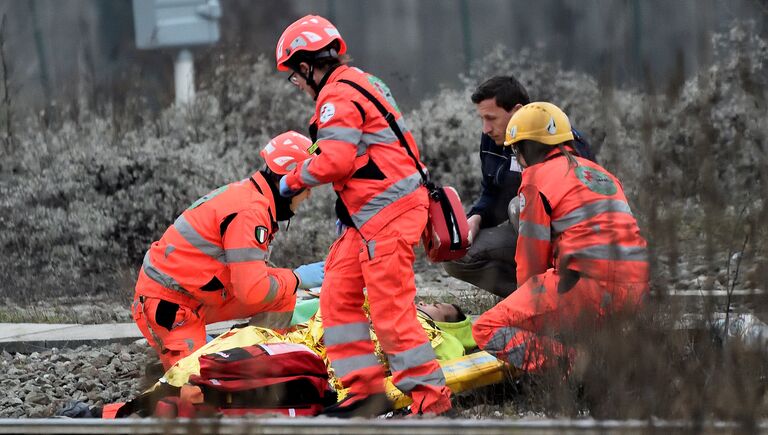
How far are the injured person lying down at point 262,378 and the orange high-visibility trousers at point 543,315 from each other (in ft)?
0.37

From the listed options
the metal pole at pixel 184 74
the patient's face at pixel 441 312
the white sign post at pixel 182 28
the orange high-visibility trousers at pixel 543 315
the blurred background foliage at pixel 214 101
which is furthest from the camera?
the white sign post at pixel 182 28

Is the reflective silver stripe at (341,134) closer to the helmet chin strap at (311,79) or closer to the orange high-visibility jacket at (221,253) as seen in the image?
the helmet chin strap at (311,79)

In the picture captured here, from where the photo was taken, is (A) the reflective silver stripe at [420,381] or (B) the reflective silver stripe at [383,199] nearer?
(A) the reflective silver stripe at [420,381]

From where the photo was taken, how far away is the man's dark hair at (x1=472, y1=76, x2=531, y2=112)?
6.11 metres

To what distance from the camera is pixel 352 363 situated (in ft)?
16.4

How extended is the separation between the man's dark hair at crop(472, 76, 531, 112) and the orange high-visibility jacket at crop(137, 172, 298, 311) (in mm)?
1297

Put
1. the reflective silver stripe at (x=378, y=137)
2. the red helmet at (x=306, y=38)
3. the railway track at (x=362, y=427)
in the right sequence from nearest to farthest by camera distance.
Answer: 1. the railway track at (x=362, y=427)
2. the reflective silver stripe at (x=378, y=137)
3. the red helmet at (x=306, y=38)

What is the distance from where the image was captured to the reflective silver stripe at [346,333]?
5031 millimetres

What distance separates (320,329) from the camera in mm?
5656

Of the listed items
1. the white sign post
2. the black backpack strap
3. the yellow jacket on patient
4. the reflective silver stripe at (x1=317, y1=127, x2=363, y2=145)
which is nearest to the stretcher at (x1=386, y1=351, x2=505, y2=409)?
the yellow jacket on patient

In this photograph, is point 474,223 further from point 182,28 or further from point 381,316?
point 182,28

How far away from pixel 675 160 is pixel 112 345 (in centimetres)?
515

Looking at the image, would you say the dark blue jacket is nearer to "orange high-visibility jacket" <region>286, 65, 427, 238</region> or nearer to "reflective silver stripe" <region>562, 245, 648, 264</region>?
"orange high-visibility jacket" <region>286, 65, 427, 238</region>

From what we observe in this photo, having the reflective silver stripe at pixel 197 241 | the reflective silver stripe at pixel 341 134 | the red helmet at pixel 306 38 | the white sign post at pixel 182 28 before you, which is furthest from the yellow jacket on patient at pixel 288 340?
the white sign post at pixel 182 28
